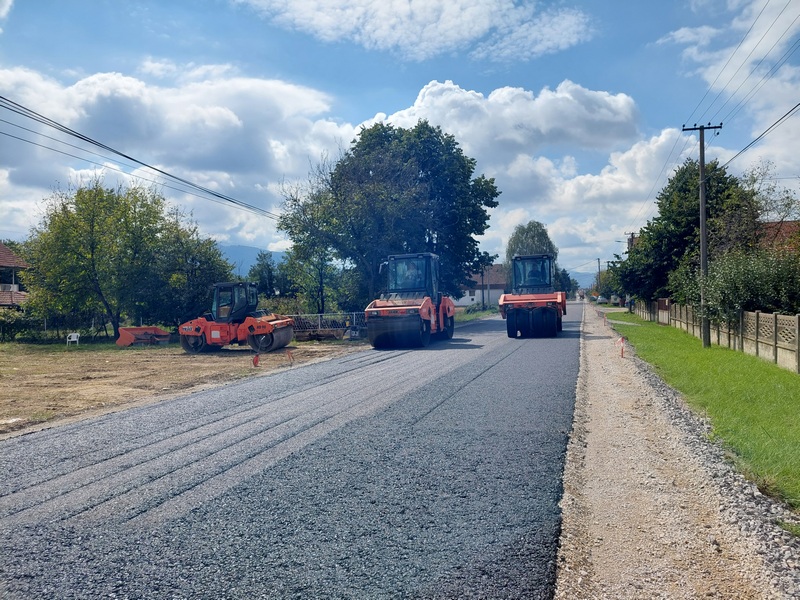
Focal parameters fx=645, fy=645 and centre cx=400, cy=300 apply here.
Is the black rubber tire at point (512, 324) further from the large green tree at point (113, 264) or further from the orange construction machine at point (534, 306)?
the large green tree at point (113, 264)

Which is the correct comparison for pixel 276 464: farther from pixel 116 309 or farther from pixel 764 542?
pixel 116 309

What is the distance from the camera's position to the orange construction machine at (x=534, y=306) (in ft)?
83.0

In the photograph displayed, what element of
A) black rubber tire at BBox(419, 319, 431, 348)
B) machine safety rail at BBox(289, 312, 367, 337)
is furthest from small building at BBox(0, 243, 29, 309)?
black rubber tire at BBox(419, 319, 431, 348)

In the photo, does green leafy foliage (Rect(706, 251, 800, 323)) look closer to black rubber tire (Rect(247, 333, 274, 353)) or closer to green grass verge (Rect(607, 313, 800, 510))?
green grass verge (Rect(607, 313, 800, 510))

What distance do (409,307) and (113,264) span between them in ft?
64.9

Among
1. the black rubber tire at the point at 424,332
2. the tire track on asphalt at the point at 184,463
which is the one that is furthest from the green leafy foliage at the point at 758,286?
the tire track on asphalt at the point at 184,463

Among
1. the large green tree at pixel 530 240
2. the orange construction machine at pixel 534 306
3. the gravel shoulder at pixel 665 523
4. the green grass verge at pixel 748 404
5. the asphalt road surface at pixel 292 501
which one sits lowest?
the gravel shoulder at pixel 665 523

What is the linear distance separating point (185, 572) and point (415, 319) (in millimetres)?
18384

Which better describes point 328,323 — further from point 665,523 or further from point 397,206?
point 665,523

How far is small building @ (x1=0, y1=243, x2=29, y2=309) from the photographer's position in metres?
45.8

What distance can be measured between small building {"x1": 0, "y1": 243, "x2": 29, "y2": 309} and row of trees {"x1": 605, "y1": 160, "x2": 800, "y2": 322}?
41.5 m

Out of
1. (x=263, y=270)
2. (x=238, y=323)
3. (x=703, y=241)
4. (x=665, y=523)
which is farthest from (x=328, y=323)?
(x=263, y=270)

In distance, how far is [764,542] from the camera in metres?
4.75

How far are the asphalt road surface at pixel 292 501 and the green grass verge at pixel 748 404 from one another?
2019mm
